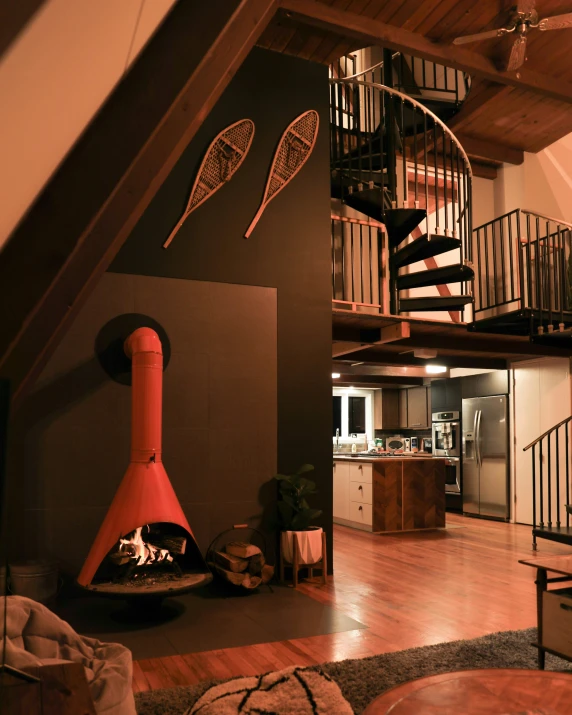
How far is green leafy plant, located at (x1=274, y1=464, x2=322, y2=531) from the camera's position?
503cm

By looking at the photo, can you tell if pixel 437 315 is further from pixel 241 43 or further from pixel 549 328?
pixel 241 43

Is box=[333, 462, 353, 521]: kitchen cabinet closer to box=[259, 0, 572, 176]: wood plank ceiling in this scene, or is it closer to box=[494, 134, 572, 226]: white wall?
box=[494, 134, 572, 226]: white wall

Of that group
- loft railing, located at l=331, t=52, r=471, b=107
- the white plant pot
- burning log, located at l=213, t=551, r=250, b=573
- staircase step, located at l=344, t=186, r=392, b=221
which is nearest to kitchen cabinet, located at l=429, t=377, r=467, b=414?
Result: loft railing, located at l=331, t=52, r=471, b=107

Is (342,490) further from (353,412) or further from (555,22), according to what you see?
(555,22)

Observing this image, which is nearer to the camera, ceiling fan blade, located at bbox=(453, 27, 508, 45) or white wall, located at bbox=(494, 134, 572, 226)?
ceiling fan blade, located at bbox=(453, 27, 508, 45)

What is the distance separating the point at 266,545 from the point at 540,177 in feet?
22.4

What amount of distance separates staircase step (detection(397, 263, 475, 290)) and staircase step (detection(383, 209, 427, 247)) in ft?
1.44

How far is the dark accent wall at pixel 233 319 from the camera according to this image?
4586 mm

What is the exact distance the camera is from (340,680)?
2.96 m

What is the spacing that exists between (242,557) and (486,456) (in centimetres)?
548

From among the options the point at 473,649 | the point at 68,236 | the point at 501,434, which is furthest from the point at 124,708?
the point at 501,434

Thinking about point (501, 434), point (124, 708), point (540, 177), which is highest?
point (540, 177)

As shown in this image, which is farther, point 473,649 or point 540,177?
point 540,177

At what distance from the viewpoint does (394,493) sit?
7.73 metres
